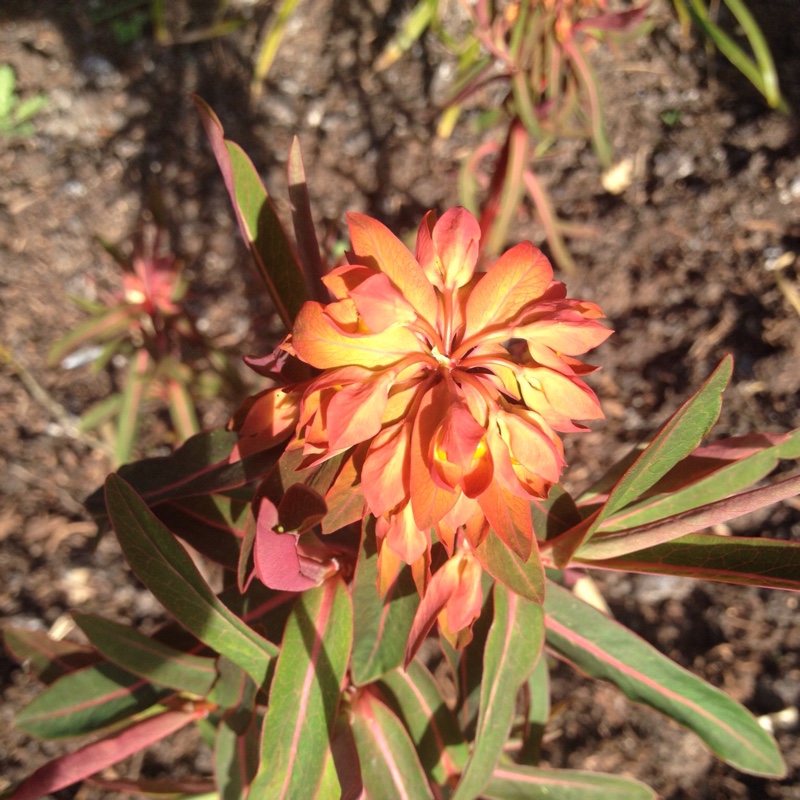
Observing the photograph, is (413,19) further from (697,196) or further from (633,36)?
(697,196)

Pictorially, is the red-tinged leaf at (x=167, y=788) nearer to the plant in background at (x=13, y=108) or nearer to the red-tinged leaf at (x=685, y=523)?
the red-tinged leaf at (x=685, y=523)

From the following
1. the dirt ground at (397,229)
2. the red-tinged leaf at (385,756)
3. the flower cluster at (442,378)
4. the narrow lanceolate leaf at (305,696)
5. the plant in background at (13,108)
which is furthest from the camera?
the plant in background at (13,108)

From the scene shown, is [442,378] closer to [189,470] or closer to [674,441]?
[674,441]

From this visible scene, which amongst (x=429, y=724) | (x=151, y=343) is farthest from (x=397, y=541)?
(x=151, y=343)

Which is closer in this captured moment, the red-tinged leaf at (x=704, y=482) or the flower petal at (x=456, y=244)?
the flower petal at (x=456, y=244)

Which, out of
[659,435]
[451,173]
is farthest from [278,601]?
[451,173]

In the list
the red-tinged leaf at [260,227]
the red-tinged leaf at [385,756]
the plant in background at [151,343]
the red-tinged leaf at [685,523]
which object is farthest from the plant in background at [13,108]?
the red-tinged leaf at [685,523]
